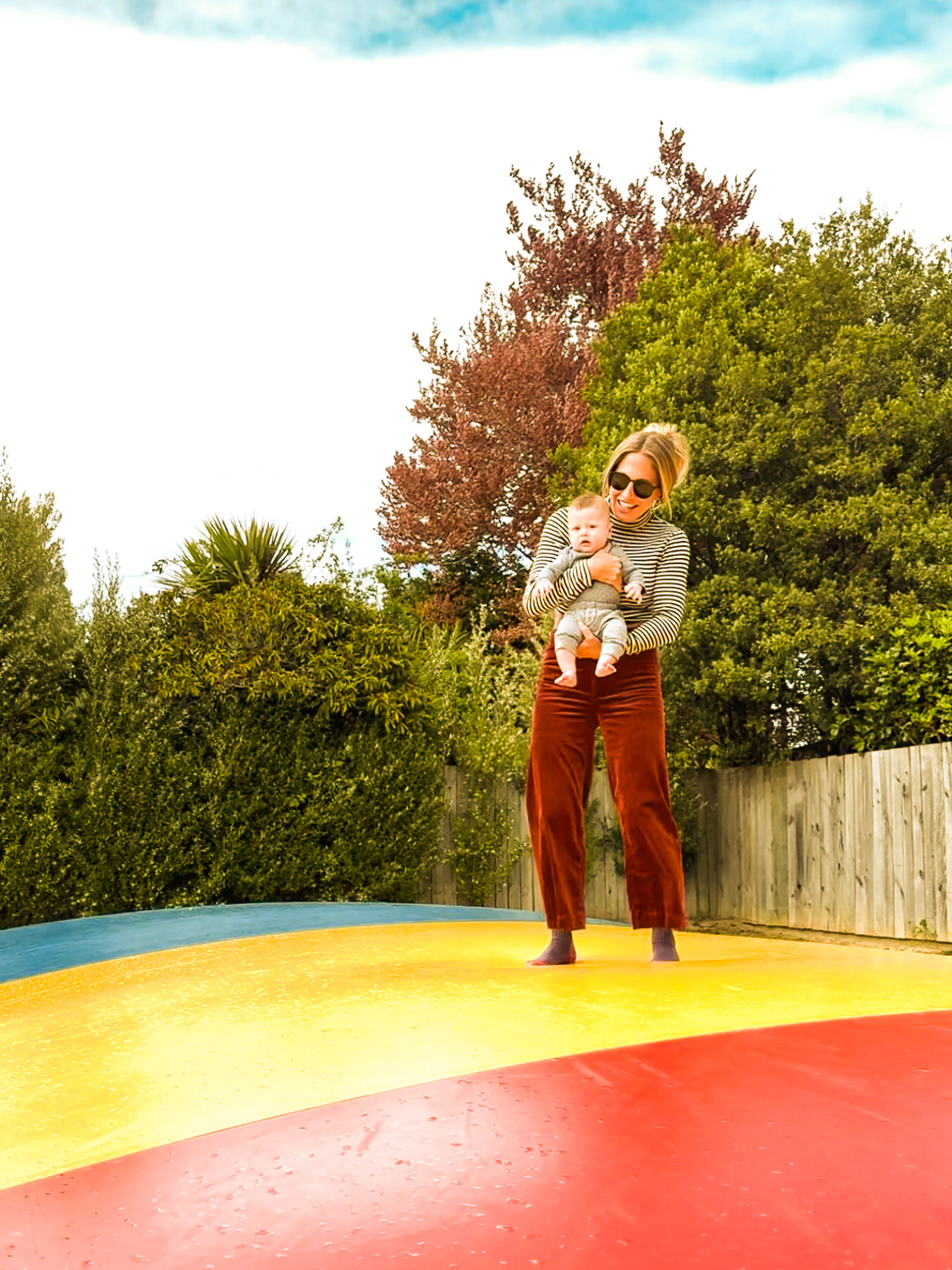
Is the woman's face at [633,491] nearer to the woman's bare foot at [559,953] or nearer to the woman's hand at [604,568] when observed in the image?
Answer: the woman's hand at [604,568]

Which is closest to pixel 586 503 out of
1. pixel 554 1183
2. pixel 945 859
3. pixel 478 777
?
pixel 554 1183

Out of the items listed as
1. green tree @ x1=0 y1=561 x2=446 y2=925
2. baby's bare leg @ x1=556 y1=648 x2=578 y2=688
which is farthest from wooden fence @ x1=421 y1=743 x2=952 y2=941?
baby's bare leg @ x1=556 y1=648 x2=578 y2=688

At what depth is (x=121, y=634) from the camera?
7930mm

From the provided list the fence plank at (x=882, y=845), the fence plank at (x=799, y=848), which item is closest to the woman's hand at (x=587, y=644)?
the fence plank at (x=882, y=845)

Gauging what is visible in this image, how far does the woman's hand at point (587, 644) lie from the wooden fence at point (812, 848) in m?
5.27

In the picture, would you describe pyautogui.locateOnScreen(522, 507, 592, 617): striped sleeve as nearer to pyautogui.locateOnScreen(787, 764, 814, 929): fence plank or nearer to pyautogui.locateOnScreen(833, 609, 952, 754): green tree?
pyautogui.locateOnScreen(833, 609, 952, 754): green tree

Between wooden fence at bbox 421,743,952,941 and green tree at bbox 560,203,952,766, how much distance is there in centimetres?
47

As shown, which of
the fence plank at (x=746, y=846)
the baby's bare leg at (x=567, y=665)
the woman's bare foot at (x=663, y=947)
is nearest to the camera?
the baby's bare leg at (x=567, y=665)

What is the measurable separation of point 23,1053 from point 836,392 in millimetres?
8977

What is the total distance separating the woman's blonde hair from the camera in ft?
11.2

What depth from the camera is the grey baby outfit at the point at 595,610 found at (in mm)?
3162

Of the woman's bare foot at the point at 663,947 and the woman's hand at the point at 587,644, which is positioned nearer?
the woman's hand at the point at 587,644

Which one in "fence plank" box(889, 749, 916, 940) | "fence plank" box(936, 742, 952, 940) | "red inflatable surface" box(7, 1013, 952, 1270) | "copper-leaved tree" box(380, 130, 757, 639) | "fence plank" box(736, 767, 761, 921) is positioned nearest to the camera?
"red inflatable surface" box(7, 1013, 952, 1270)

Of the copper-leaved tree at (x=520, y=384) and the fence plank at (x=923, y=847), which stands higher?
the copper-leaved tree at (x=520, y=384)
